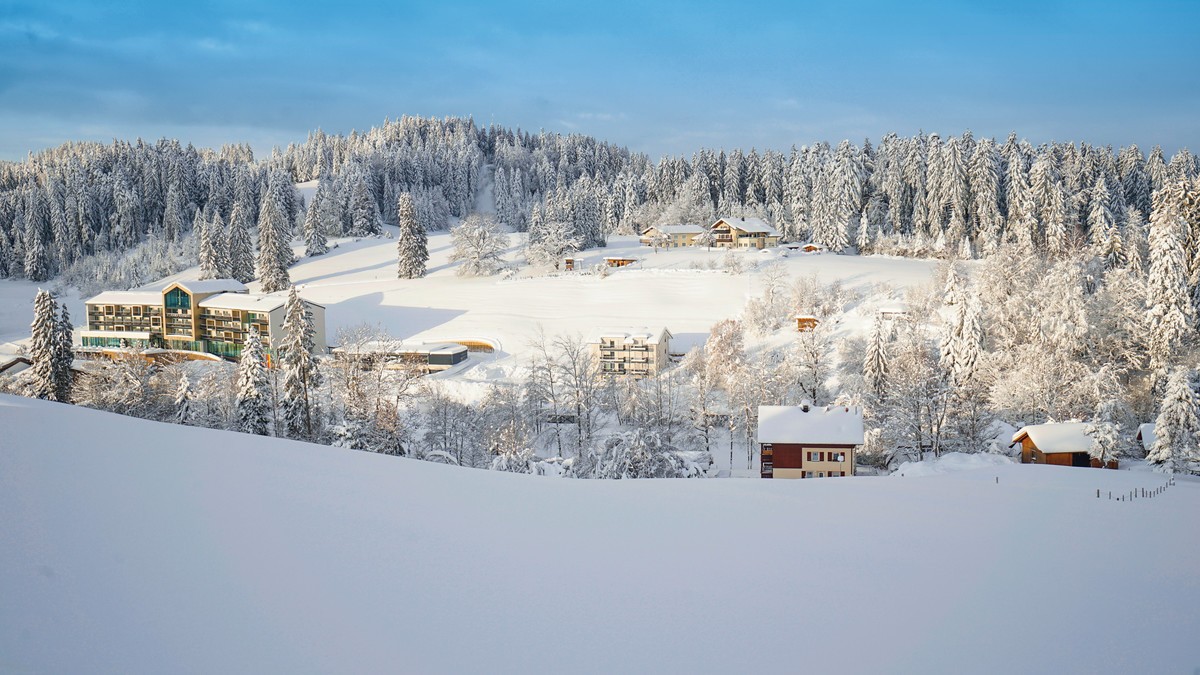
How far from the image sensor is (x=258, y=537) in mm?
6848

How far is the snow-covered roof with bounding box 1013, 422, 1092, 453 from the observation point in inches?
957

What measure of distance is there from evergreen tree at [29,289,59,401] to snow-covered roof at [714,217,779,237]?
6017 centimetres

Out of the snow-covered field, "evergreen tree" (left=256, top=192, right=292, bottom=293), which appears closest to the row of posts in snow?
the snow-covered field

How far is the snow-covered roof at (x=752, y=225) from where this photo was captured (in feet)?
249

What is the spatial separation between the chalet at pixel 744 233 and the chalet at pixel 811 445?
166 feet

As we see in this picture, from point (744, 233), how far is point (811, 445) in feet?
175

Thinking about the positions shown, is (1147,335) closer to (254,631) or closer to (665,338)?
(665,338)

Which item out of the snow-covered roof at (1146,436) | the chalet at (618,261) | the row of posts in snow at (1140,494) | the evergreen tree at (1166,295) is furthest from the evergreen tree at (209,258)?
the row of posts in snow at (1140,494)

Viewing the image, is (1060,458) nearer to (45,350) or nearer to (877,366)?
(877,366)

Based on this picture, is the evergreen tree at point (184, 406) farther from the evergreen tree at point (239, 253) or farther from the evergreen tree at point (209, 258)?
the evergreen tree at point (239, 253)

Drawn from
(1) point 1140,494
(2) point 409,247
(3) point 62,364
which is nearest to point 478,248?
(2) point 409,247

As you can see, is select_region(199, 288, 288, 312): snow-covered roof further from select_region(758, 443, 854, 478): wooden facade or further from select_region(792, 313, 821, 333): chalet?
select_region(758, 443, 854, 478): wooden facade

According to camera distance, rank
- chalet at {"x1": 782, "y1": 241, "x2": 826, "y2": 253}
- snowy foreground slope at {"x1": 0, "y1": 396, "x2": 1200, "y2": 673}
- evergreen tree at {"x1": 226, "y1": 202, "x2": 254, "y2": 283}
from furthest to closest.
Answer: chalet at {"x1": 782, "y1": 241, "x2": 826, "y2": 253}, evergreen tree at {"x1": 226, "y1": 202, "x2": 254, "y2": 283}, snowy foreground slope at {"x1": 0, "y1": 396, "x2": 1200, "y2": 673}

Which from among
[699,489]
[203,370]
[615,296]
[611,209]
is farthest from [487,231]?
[699,489]
